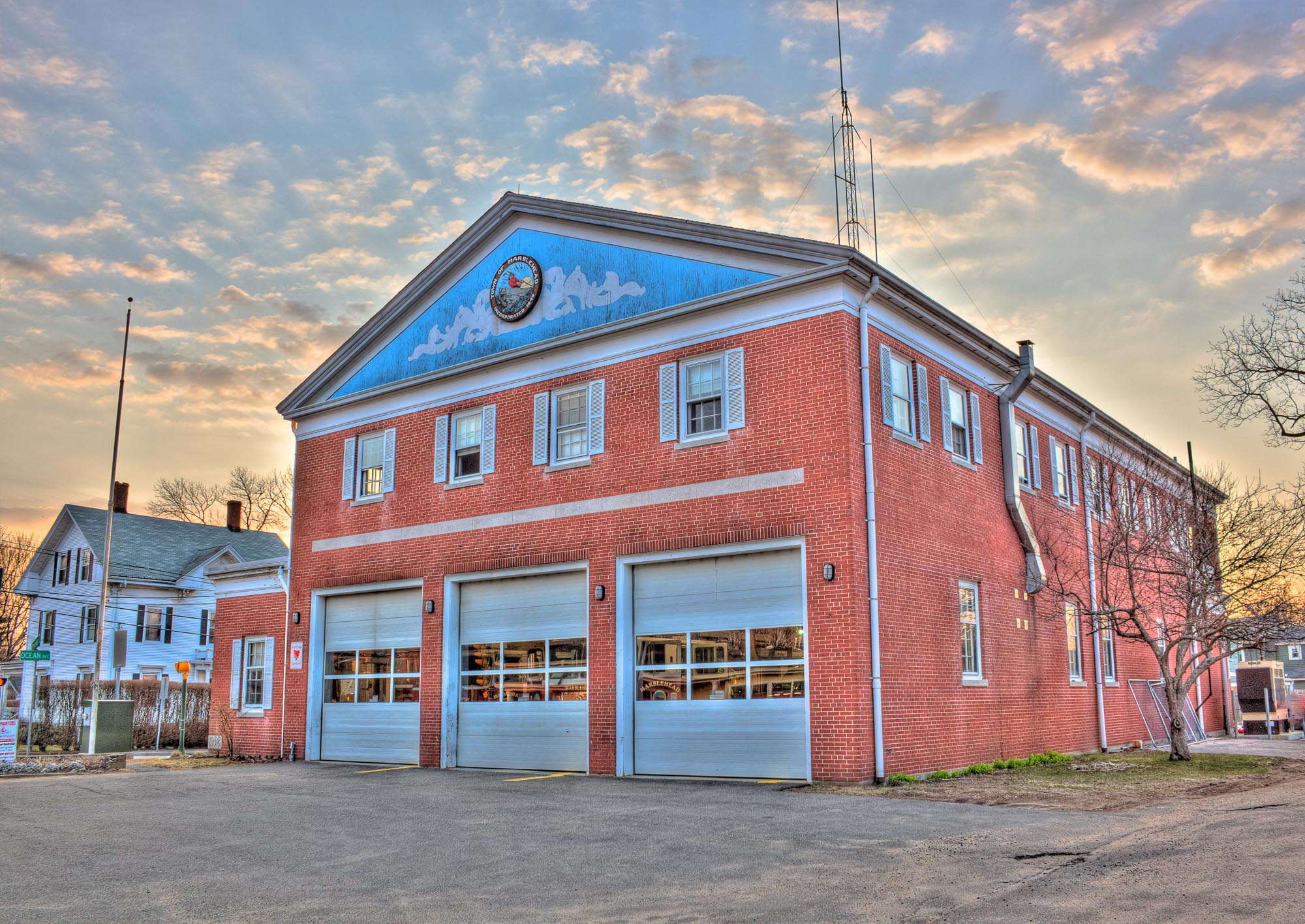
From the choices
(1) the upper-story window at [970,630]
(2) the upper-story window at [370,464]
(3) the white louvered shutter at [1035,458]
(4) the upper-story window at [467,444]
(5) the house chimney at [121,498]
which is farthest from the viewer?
(5) the house chimney at [121,498]

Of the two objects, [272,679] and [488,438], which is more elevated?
[488,438]

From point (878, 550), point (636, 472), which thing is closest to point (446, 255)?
point (636, 472)

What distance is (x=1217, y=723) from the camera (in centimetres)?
3547

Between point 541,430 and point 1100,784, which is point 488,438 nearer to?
point 541,430

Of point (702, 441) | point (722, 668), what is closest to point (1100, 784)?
point (722, 668)

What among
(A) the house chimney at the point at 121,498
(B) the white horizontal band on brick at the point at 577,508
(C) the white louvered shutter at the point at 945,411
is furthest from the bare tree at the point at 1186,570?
(A) the house chimney at the point at 121,498

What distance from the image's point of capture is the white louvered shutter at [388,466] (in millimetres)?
23906

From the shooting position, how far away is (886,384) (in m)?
18.1

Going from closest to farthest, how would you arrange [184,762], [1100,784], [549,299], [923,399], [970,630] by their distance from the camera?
1. [1100,784]
2. [923,399]
3. [970,630]
4. [549,299]
5. [184,762]

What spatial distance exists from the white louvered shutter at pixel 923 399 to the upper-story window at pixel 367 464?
11.4 meters

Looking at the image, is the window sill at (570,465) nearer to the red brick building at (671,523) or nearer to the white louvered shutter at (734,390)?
the red brick building at (671,523)

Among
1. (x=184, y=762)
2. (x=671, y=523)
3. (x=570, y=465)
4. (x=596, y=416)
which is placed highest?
(x=596, y=416)

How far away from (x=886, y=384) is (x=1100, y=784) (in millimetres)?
6901

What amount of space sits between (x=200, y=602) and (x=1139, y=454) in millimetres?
39234
